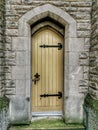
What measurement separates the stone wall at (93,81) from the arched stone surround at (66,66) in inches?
10.0

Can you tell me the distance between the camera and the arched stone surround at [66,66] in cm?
403

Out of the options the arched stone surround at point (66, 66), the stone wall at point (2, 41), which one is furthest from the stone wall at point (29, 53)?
the stone wall at point (2, 41)

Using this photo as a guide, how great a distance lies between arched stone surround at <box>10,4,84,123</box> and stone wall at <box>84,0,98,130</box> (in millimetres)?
254

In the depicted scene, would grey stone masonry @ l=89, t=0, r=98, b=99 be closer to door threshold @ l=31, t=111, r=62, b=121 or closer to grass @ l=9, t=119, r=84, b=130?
grass @ l=9, t=119, r=84, b=130

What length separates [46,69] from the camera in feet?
14.4

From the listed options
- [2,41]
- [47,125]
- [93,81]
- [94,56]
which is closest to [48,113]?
[47,125]

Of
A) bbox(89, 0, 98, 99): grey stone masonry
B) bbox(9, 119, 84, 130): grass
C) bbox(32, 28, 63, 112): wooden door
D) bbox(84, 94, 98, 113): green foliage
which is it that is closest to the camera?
bbox(84, 94, 98, 113): green foliage

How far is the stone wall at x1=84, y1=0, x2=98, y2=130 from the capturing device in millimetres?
3620

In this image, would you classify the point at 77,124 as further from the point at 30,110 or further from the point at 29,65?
the point at 29,65

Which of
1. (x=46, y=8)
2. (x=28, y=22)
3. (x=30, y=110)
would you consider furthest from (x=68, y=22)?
(x=30, y=110)

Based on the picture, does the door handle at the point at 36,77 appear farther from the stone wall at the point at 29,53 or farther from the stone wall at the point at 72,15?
the stone wall at the point at 72,15

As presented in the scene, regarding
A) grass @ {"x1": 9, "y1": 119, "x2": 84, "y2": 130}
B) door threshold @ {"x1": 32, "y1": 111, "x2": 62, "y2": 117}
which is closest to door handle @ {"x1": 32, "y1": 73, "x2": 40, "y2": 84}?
door threshold @ {"x1": 32, "y1": 111, "x2": 62, "y2": 117}

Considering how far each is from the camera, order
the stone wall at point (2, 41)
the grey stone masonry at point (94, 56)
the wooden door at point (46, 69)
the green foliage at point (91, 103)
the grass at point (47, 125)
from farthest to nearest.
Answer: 1. the wooden door at point (46, 69)
2. the grass at point (47, 125)
3. the stone wall at point (2, 41)
4. the grey stone masonry at point (94, 56)
5. the green foliage at point (91, 103)

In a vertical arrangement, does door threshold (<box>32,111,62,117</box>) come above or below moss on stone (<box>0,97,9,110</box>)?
below
